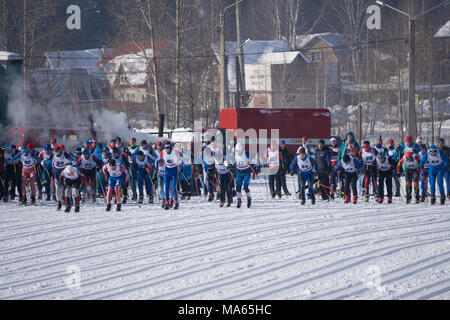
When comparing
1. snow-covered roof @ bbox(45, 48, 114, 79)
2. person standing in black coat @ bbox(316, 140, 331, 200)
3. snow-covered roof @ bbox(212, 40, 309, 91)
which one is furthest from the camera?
snow-covered roof @ bbox(212, 40, 309, 91)

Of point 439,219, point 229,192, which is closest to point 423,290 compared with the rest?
point 439,219

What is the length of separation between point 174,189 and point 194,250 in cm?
607

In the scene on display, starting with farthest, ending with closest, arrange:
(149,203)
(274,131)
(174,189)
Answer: (274,131) < (149,203) < (174,189)

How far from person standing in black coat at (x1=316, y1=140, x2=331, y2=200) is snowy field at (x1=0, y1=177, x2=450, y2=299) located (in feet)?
8.91

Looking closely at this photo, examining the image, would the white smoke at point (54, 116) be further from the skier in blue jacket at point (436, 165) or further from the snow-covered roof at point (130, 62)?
the skier in blue jacket at point (436, 165)

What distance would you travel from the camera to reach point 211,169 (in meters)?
18.4

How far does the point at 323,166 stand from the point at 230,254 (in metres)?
8.76

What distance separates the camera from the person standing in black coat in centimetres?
1862

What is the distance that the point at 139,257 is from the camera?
10.5m

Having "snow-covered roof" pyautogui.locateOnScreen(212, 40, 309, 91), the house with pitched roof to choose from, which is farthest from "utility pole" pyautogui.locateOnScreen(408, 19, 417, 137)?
"snow-covered roof" pyautogui.locateOnScreen(212, 40, 309, 91)

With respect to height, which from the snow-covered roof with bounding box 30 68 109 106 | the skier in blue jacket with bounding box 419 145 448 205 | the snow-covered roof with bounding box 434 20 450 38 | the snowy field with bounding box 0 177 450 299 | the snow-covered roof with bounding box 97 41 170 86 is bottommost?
the snowy field with bounding box 0 177 450 299

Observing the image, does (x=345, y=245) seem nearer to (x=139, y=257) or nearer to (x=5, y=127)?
(x=139, y=257)

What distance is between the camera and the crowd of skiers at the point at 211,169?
1669cm
